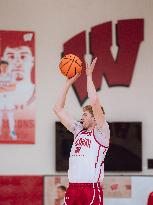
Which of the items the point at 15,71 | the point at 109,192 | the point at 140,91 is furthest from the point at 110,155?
the point at 15,71

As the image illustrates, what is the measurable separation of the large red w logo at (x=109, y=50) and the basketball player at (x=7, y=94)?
779 mm

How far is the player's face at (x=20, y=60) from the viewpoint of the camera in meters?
6.11

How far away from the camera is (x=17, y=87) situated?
6098 millimetres

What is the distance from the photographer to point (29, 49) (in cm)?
613

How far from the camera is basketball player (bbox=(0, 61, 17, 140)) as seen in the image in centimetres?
604

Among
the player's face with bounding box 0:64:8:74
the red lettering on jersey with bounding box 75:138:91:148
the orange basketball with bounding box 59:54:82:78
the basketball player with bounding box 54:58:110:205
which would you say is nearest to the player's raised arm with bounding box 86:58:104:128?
the basketball player with bounding box 54:58:110:205

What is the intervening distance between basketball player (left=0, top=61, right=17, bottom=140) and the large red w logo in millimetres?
779

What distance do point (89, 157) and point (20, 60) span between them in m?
2.49

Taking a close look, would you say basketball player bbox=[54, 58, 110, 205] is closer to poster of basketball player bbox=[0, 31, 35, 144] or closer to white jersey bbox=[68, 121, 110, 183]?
white jersey bbox=[68, 121, 110, 183]

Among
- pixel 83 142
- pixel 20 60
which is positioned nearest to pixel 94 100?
pixel 83 142

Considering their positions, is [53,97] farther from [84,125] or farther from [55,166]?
[84,125]

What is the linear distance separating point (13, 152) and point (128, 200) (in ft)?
5.06

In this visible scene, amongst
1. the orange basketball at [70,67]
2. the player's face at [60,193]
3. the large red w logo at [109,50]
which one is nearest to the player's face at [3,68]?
the large red w logo at [109,50]

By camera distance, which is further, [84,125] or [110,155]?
[110,155]
